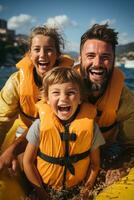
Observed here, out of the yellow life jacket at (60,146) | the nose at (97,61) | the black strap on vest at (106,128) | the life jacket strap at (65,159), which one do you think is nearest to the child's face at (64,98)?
the yellow life jacket at (60,146)

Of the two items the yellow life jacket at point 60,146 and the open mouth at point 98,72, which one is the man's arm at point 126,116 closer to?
the open mouth at point 98,72

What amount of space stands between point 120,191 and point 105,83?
1.34 m

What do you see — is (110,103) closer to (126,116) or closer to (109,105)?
(109,105)

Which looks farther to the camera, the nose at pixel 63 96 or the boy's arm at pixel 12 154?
the boy's arm at pixel 12 154

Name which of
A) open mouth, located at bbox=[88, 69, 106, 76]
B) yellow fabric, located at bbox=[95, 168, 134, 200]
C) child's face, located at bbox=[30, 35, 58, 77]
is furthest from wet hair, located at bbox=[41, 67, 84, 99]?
yellow fabric, located at bbox=[95, 168, 134, 200]

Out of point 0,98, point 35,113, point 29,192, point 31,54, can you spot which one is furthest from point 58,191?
point 31,54

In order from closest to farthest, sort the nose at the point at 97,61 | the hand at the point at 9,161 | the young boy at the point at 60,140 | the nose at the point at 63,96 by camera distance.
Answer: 1. the nose at the point at 63,96
2. the young boy at the point at 60,140
3. the hand at the point at 9,161
4. the nose at the point at 97,61

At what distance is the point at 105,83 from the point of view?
3.93 meters

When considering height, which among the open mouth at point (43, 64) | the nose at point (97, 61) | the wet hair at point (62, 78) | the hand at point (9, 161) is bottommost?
the hand at point (9, 161)

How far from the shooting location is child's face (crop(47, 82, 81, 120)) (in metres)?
3.18

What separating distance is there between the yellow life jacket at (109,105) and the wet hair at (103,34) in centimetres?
43

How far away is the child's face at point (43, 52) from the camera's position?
4.01 m

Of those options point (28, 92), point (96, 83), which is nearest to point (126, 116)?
point (96, 83)

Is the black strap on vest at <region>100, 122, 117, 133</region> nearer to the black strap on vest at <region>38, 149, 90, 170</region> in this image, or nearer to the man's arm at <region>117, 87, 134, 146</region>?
the man's arm at <region>117, 87, 134, 146</region>
